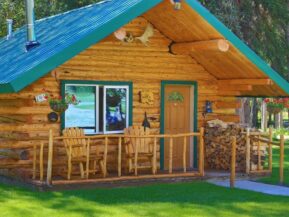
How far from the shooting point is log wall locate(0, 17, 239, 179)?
1303 centimetres

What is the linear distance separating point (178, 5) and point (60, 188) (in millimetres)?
4478

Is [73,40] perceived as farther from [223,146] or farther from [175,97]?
[223,146]

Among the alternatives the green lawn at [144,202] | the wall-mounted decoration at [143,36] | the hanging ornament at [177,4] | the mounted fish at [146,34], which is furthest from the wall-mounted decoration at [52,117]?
the hanging ornament at [177,4]

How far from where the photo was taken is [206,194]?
11680 mm

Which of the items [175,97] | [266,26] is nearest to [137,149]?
[175,97]

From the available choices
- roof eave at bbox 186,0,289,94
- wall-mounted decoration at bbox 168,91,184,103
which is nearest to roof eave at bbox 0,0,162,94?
roof eave at bbox 186,0,289,94

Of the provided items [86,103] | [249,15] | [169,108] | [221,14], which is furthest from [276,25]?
[86,103]

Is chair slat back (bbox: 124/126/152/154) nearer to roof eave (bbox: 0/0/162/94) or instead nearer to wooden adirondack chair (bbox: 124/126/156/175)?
wooden adirondack chair (bbox: 124/126/156/175)

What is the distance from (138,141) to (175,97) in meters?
2.49

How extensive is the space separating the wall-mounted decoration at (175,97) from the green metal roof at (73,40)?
2413 mm

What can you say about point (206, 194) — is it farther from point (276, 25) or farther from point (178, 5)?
point (276, 25)

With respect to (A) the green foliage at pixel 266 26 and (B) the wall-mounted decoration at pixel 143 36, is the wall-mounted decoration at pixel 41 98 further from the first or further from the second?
(A) the green foliage at pixel 266 26

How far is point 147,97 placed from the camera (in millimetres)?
14672

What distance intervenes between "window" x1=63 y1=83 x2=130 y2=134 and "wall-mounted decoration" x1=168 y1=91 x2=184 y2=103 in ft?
4.69
